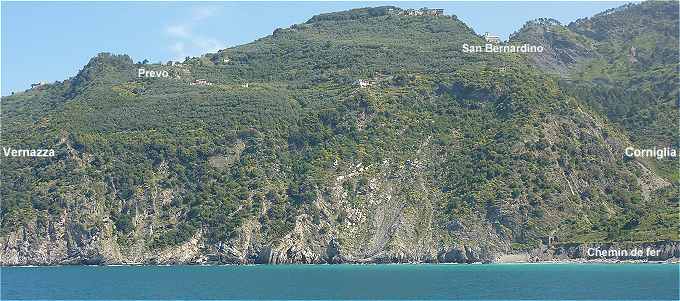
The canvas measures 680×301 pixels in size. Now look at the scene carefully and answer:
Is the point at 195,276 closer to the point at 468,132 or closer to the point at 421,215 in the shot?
the point at 421,215

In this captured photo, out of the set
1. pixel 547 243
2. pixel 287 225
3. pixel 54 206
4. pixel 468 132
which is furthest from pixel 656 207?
pixel 54 206

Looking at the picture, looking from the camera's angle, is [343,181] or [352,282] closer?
[352,282]

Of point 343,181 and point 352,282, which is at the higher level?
point 343,181

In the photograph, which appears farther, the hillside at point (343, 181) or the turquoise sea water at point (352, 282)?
the hillside at point (343, 181)

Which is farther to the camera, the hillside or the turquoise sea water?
the hillside
